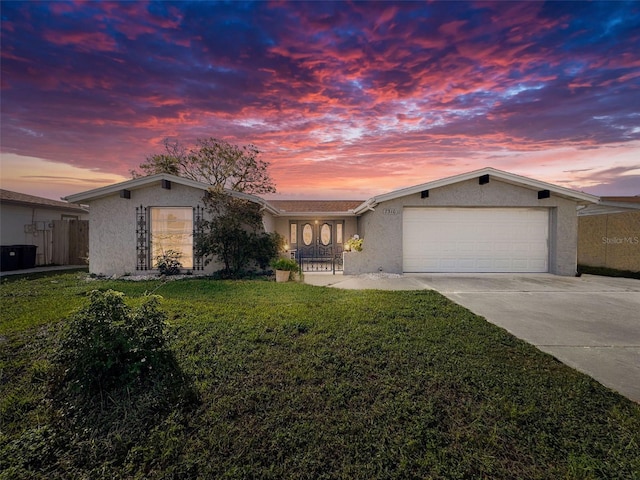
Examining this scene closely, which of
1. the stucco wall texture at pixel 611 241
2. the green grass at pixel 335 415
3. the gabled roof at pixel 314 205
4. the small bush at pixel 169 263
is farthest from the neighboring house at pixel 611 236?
the small bush at pixel 169 263

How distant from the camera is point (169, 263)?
10.6 meters

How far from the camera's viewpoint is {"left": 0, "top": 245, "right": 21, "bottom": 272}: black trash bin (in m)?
11.8

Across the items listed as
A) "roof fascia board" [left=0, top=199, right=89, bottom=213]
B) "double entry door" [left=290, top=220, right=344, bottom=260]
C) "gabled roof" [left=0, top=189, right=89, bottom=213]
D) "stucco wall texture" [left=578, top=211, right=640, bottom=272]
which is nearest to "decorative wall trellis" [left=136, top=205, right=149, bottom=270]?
"gabled roof" [left=0, top=189, right=89, bottom=213]

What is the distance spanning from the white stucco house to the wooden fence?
4.49 metres

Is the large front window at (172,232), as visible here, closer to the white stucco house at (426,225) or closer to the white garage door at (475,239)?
the white stucco house at (426,225)

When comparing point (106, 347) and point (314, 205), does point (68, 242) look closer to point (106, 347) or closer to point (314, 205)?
point (314, 205)

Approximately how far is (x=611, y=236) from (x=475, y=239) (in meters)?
6.07

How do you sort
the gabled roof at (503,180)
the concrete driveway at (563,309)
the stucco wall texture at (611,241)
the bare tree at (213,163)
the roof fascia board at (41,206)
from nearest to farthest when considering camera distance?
the concrete driveway at (563,309), the gabled roof at (503,180), the stucco wall texture at (611,241), the roof fascia board at (41,206), the bare tree at (213,163)

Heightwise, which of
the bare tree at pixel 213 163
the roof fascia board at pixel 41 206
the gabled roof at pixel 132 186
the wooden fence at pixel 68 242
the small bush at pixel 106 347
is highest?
the bare tree at pixel 213 163

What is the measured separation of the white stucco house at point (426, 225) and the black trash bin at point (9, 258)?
14.7ft

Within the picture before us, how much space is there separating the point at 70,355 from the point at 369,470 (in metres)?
3.11

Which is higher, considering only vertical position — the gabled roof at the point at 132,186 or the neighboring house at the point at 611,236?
the gabled roof at the point at 132,186

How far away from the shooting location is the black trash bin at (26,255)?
12.5m

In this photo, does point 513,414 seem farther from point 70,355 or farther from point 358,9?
point 358,9
